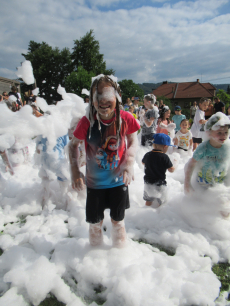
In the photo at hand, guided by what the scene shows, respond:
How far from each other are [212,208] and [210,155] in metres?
0.64

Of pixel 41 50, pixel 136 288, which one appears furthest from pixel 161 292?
pixel 41 50

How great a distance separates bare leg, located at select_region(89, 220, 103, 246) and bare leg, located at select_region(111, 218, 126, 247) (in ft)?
0.43

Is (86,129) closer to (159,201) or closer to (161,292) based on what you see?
(161,292)

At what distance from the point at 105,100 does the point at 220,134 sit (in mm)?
1423

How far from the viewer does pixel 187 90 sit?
1916 inches

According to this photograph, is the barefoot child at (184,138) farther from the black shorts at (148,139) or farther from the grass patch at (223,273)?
the grass patch at (223,273)

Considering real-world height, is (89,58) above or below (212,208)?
above

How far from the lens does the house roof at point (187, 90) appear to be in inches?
1834

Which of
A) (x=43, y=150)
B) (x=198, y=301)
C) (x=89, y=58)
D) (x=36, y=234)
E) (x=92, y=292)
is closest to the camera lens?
(x=198, y=301)

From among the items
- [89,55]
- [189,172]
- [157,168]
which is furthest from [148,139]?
[89,55]

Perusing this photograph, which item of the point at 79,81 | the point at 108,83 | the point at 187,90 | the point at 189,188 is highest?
the point at 187,90

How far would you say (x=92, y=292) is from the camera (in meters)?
1.56

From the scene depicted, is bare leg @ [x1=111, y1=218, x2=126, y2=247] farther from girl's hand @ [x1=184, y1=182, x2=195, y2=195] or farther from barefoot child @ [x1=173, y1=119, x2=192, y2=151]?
barefoot child @ [x1=173, y1=119, x2=192, y2=151]

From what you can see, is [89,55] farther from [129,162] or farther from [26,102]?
[129,162]
